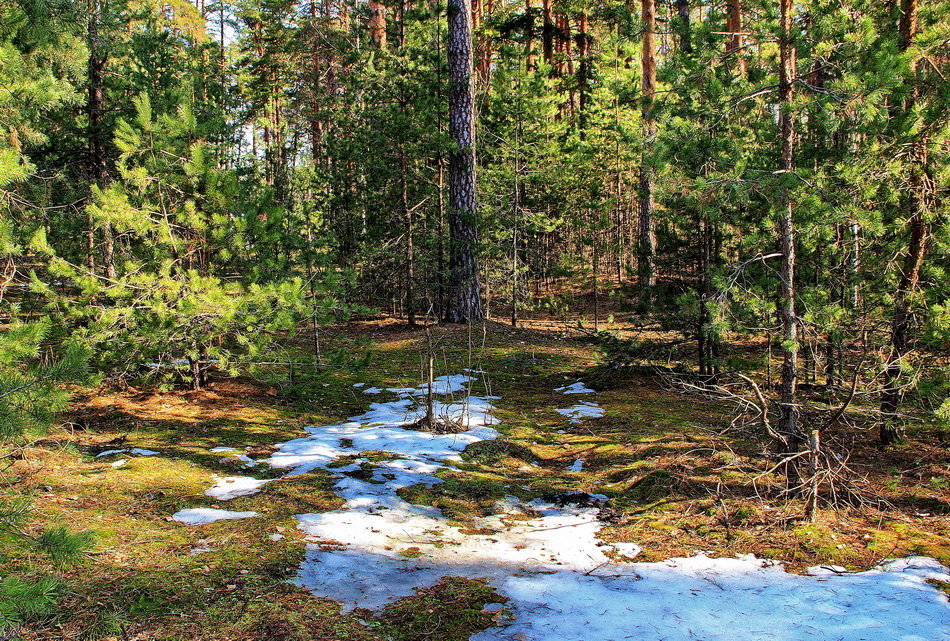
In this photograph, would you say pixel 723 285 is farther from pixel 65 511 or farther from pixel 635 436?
pixel 65 511

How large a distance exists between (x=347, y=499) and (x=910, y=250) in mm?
5758

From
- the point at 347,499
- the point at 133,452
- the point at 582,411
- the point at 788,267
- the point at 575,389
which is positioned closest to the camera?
the point at 347,499

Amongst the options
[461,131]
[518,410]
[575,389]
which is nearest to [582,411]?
[518,410]

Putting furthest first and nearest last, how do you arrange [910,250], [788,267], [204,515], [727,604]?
[910,250] < [788,267] < [204,515] < [727,604]

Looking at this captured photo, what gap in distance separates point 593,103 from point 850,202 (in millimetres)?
18798

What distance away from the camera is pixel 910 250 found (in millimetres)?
5730

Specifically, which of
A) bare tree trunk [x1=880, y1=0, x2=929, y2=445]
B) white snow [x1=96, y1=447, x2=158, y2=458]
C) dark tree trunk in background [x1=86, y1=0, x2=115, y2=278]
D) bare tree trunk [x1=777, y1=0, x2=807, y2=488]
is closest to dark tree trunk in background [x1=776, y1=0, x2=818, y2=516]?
bare tree trunk [x1=777, y1=0, x2=807, y2=488]

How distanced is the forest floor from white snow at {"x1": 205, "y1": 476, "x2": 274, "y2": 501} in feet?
0.20

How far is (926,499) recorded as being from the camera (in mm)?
5043

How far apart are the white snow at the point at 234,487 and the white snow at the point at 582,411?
13.8 ft

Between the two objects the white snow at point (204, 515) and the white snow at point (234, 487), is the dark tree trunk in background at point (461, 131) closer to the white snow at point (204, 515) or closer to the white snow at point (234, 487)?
the white snow at point (234, 487)

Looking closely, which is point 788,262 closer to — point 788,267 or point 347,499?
point 788,267

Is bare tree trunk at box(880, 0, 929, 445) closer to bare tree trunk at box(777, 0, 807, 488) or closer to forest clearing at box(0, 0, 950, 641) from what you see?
forest clearing at box(0, 0, 950, 641)

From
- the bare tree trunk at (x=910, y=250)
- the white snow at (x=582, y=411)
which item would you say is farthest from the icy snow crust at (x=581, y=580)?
the white snow at (x=582, y=411)
